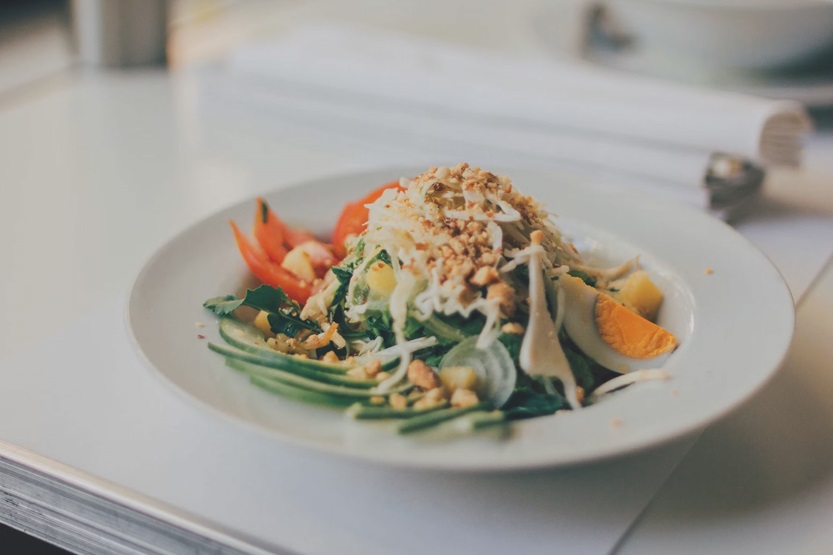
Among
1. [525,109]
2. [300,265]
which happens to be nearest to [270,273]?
[300,265]

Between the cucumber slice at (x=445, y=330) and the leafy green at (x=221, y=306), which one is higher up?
the cucumber slice at (x=445, y=330)

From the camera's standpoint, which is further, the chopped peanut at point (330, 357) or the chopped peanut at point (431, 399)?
the chopped peanut at point (330, 357)

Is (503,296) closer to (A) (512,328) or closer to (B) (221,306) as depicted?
(A) (512,328)

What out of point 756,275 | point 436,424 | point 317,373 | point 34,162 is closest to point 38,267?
point 34,162

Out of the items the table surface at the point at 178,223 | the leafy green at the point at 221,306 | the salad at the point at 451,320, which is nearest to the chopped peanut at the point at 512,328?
the salad at the point at 451,320

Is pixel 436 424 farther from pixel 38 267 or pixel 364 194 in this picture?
pixel 38 267

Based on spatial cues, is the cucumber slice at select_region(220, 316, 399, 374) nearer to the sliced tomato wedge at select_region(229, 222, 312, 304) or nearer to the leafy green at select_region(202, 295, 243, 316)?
the leafy green at select_region(202, 295, 243, 316)

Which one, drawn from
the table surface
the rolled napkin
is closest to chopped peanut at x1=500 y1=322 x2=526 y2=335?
the table surface

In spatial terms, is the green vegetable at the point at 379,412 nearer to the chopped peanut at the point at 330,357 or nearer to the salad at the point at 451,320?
the salad at the point at 451,320
